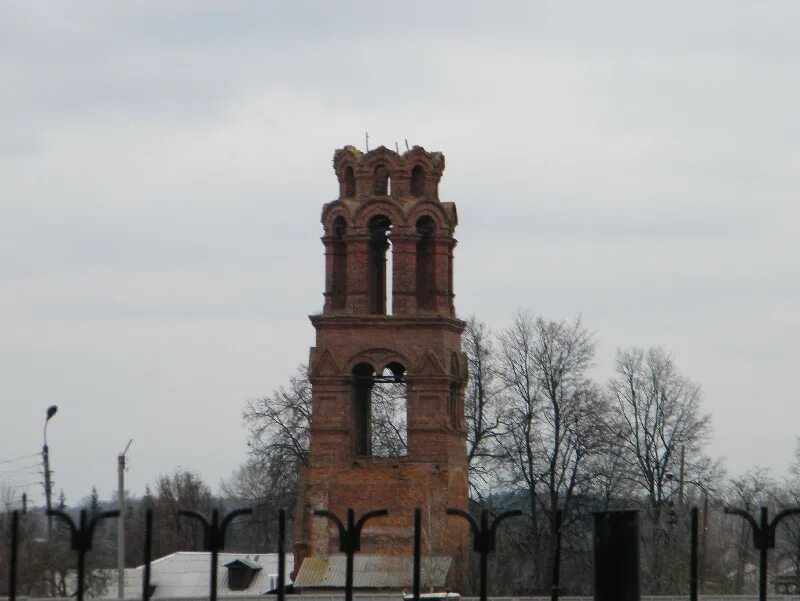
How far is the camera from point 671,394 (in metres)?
47.3

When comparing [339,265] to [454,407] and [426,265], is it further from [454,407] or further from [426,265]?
[454,407]

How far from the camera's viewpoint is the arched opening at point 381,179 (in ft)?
117

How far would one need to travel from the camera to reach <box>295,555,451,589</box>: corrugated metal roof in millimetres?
33219

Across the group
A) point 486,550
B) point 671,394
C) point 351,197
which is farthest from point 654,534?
point 486,550

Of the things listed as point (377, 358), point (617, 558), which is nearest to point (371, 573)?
point (377, 358)

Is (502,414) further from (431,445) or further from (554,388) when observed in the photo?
(431,445)

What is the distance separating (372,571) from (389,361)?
4.33 m

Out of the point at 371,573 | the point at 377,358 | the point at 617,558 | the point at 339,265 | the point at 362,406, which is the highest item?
the point at 339,265

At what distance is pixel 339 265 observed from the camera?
35750 mm

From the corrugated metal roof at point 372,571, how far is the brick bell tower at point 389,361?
11.4 inches

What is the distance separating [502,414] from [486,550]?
3459 cm

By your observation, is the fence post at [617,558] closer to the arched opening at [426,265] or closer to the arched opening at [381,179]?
the arched opening at [426,265]

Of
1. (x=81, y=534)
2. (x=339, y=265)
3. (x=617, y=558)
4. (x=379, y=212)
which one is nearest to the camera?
(x=617, y=558)

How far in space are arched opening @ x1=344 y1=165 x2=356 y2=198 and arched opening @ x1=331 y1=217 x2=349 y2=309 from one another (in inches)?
25.6
